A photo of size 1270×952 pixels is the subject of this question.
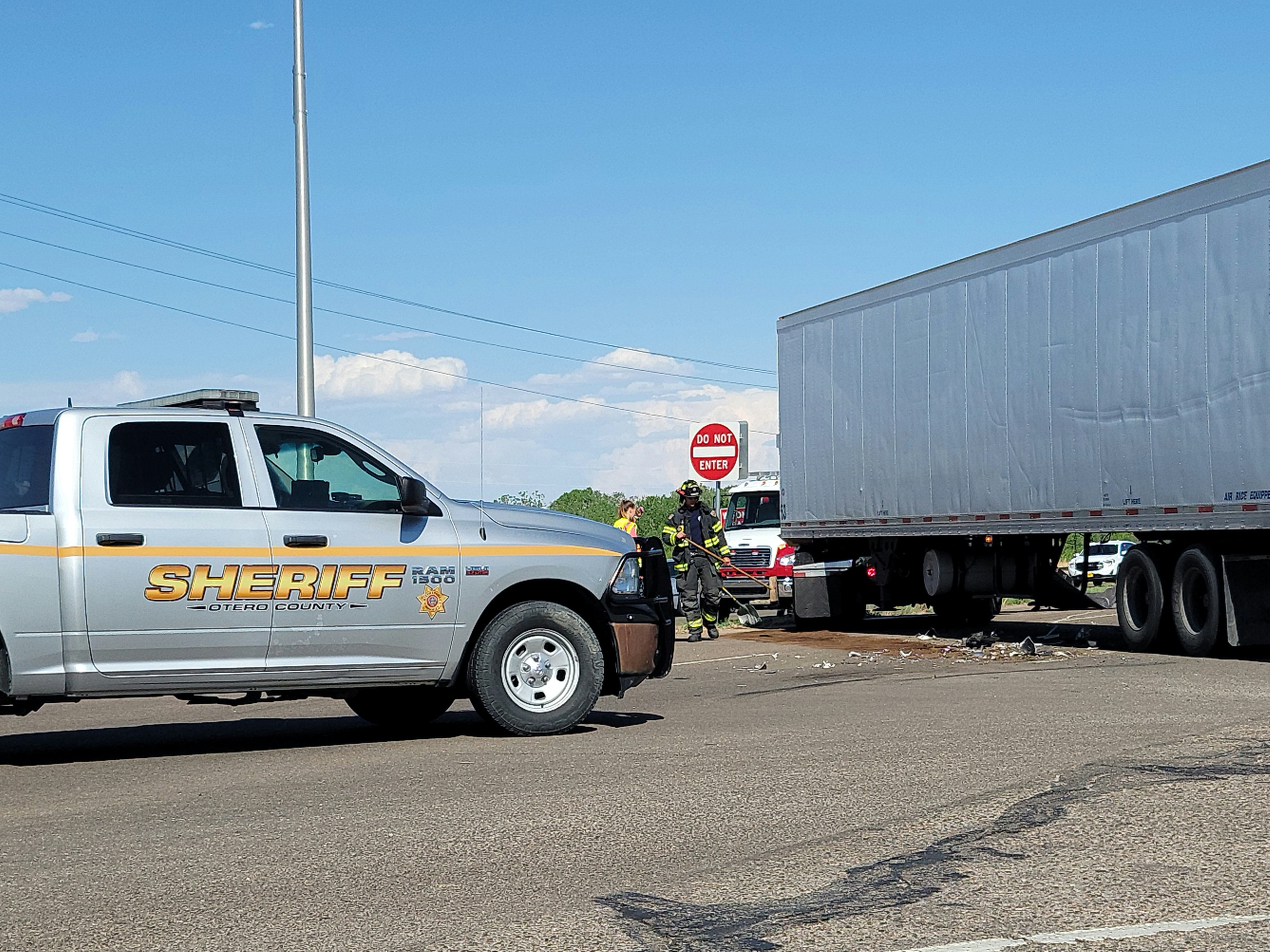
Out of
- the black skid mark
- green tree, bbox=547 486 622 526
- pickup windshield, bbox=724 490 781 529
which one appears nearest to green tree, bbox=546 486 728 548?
green tree, bbox=547 486 622 526

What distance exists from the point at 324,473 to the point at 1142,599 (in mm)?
10349

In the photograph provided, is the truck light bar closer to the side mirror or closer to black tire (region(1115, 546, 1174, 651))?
the side mirror

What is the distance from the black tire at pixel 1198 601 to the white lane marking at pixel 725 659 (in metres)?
4.22

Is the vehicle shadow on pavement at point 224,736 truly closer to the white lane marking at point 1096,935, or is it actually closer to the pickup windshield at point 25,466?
the pickup windshield at point 25,466

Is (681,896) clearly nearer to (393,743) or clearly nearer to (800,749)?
(800,749)

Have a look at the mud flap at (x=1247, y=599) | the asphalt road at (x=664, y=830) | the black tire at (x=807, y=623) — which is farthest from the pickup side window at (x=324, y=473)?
the black tire at (x=807, y=623)

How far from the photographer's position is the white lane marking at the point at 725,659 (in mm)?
17078

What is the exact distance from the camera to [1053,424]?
58.5 ft

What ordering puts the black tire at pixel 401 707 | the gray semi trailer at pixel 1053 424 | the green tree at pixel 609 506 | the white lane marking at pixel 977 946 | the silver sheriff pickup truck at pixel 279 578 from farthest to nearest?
the green tree at pixel 609 506, the gray semi trailer at pixel 1053 424, the black tire at pixel 401 707, the silver sheriff pickup truck at pixel 279 578, the white lane marking at pixel 977 946

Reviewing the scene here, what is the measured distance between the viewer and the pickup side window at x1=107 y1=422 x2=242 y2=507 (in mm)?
9266

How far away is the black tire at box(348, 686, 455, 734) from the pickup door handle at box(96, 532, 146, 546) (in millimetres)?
2311

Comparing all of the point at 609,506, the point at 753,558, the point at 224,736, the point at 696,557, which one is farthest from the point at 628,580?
the point at 609,506

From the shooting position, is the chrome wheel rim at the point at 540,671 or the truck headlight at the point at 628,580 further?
the truck headlight at the point at 628,580

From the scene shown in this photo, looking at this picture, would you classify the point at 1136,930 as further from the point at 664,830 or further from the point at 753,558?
the point at 753,558
